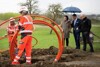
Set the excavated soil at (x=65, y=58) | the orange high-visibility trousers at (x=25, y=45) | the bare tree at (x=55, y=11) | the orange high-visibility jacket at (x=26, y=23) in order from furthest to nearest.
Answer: the bare tree at (x=55, y=11), the excavated soil at (x=65, y=58), the orange high-visibility jacket at (x=26, y=23), the orange high-visibility trousers at (x=25, y=45)

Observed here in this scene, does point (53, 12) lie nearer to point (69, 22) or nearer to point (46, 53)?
point (69, 22)

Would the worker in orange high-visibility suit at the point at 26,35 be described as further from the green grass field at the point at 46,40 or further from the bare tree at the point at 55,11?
the bare tree at the point at 55,11

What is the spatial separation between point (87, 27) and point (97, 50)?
5.35 feet

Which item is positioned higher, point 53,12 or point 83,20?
point 83,20

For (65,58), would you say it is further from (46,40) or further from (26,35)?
(46,40)

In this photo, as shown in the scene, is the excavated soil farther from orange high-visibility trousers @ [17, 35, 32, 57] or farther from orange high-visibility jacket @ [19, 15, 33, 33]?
orange high-visibility jacket @ [19, 15, 33, 33]

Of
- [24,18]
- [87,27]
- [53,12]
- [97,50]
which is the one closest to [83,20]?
[87,27]

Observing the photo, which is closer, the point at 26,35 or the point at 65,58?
the point at 26,35

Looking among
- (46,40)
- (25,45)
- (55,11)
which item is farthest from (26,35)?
(55,11)

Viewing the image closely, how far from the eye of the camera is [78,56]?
58.3ft

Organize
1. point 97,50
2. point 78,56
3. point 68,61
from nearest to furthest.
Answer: point 68,61 → point 78,56 → point 97,50

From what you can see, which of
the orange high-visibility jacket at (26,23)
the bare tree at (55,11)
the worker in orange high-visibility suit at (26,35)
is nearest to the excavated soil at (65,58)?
the worker in orange high-visibility suit at (26,35)

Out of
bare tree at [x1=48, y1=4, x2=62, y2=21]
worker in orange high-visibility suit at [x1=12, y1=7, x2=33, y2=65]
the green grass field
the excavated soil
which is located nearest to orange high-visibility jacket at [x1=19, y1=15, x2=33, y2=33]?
worker in orange high-visibility suit at [x1=12, y1=7, x2=33, y2=65]

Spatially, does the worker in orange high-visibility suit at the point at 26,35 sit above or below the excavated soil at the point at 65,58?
above
